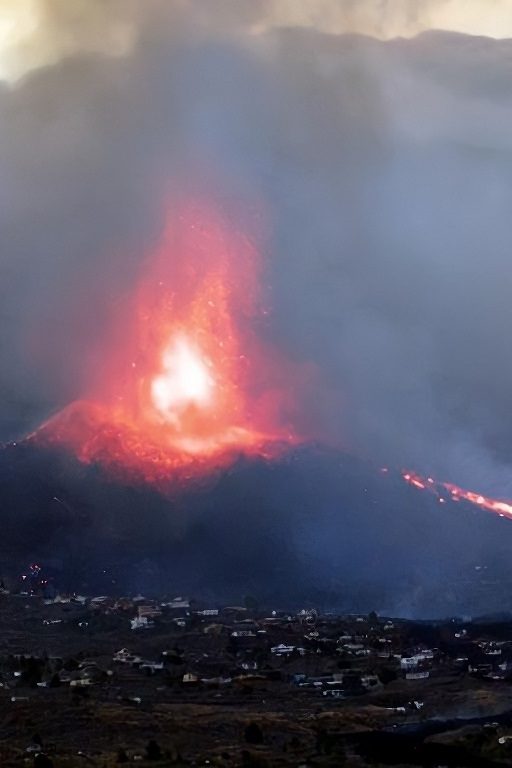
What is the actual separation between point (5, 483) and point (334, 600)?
139 ft

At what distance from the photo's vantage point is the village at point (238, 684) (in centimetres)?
5775

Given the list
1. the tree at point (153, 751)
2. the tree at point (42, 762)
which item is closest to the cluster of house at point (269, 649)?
the tree at point (153, 751)

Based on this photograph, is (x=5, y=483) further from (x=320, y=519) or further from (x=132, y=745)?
(x=132, y=745)

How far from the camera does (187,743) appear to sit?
193 feet

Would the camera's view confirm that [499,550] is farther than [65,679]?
Yes

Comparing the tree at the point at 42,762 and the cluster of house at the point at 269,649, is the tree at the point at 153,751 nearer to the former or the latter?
the tree at the point at 42,762

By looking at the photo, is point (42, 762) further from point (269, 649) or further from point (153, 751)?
point (269, 649)

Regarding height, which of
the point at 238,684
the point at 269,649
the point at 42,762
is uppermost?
the point at 269,649

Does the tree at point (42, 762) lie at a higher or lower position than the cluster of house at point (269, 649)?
lower

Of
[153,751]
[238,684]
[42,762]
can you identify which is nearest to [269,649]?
[238,684]

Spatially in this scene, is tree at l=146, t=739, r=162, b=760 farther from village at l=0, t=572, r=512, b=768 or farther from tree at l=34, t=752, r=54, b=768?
tree at l=34, t=752, r=54, b=768

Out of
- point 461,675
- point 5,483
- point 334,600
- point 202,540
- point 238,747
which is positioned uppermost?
point 5,483

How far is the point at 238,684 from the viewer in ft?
247

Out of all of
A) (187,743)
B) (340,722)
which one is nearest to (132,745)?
(187,743)
